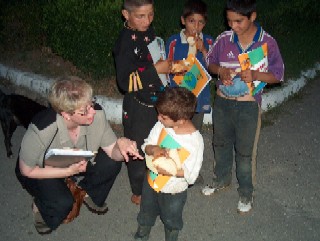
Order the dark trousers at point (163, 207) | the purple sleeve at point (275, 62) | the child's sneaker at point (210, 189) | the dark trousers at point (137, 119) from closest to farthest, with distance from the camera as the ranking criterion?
1. the dark trousers at point (163, 207)
2. the purple sleeve at point (275, 62)
3. the dark trousers at point (137, 119)
4. the child's sneaker at point (210, 189)

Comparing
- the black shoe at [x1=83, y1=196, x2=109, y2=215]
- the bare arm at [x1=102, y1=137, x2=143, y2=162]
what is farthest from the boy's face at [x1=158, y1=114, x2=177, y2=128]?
the black shoe at [x1=83, y1=196, x2=109, y2=215]

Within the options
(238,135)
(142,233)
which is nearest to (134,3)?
(238,135)

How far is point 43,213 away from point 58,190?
311 millimetres

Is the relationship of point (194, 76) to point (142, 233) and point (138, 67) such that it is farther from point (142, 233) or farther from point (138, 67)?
point (142, 233)

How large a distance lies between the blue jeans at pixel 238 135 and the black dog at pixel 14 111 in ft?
7.29

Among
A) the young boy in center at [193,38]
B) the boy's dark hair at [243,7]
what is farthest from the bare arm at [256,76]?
the young boy in center at [193,38]

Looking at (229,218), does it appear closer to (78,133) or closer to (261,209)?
(261,209)

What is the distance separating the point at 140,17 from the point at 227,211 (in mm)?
2148

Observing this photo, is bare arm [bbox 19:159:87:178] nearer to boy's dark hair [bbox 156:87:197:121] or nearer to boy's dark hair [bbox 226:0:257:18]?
boy's dark hair [bbox 156:87:197:121]

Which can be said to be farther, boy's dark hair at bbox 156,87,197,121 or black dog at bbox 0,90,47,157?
black dog at bbox 0,90,47,157

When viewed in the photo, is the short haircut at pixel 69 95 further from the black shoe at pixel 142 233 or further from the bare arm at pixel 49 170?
the black shoe at pixel 142 233

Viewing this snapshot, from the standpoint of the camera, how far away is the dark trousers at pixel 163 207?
3.31m

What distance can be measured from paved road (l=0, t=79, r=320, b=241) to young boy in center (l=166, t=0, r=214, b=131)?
42.4 inches

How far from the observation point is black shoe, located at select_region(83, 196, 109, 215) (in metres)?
4.14
